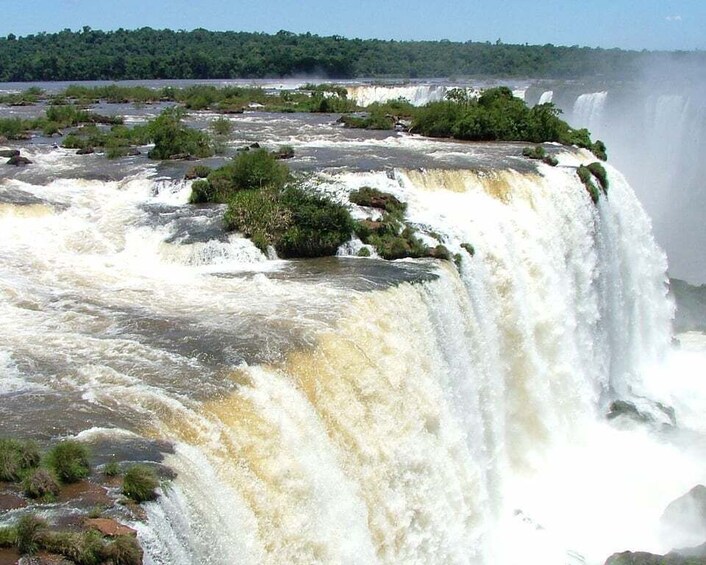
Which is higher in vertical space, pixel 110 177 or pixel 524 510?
pixel 110 177

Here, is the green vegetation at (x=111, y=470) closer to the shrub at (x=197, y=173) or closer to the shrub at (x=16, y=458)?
the shrub at (x=16, y=458)

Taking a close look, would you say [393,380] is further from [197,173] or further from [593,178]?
[593,178]

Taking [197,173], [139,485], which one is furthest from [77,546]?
[197,173]

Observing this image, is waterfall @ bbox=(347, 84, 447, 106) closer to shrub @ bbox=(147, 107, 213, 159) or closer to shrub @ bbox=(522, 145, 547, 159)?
shrub @ bbox=(522, 145, 547, 159)

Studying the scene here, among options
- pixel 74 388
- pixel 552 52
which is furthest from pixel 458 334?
pixel 552 52

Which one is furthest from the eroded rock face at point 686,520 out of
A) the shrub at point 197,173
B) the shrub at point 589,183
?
the shrub at point 197,173

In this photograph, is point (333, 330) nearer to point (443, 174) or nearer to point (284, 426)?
point (284, 426)

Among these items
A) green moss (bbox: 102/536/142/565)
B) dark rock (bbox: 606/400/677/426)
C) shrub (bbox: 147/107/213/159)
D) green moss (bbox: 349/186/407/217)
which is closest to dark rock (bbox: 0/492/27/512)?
green moss (bbox: 102/536/142/565)
